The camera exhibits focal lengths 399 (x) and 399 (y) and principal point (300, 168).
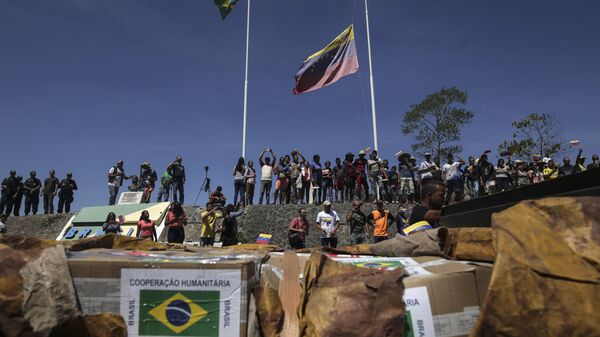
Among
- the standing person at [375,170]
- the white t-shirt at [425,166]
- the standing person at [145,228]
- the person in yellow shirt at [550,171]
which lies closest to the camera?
the standing person at [145,228]

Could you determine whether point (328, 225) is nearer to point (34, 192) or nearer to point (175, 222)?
point (175, 222)

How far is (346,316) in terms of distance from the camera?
1.69 m

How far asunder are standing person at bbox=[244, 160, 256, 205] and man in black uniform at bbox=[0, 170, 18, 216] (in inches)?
384

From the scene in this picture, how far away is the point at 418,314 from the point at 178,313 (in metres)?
1.09

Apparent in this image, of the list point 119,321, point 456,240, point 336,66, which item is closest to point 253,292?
point 119,321

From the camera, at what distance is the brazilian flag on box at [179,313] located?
1.87 metres

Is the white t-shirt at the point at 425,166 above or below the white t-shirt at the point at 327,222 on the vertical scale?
above

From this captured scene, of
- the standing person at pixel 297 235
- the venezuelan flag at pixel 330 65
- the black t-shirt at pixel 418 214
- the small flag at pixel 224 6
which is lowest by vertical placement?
the standing person at pixel 297 235

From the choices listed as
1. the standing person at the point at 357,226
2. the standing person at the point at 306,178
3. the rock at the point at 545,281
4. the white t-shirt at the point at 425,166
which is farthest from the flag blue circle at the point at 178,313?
the standing person at the point at 306,178

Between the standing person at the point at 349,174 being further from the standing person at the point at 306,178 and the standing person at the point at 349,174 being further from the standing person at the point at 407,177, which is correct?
the standing person at the point at 407,177

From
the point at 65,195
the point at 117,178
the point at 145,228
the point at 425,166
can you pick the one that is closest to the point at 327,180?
the point at 425,166

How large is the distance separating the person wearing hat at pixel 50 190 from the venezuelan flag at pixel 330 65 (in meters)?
10.2

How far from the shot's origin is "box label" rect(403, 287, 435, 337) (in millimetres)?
1676

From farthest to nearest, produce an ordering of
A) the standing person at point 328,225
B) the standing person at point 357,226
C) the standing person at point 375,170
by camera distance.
Result: the standing person at point 375,170
the standing person at point 328,225
the standing person at point 357,226
